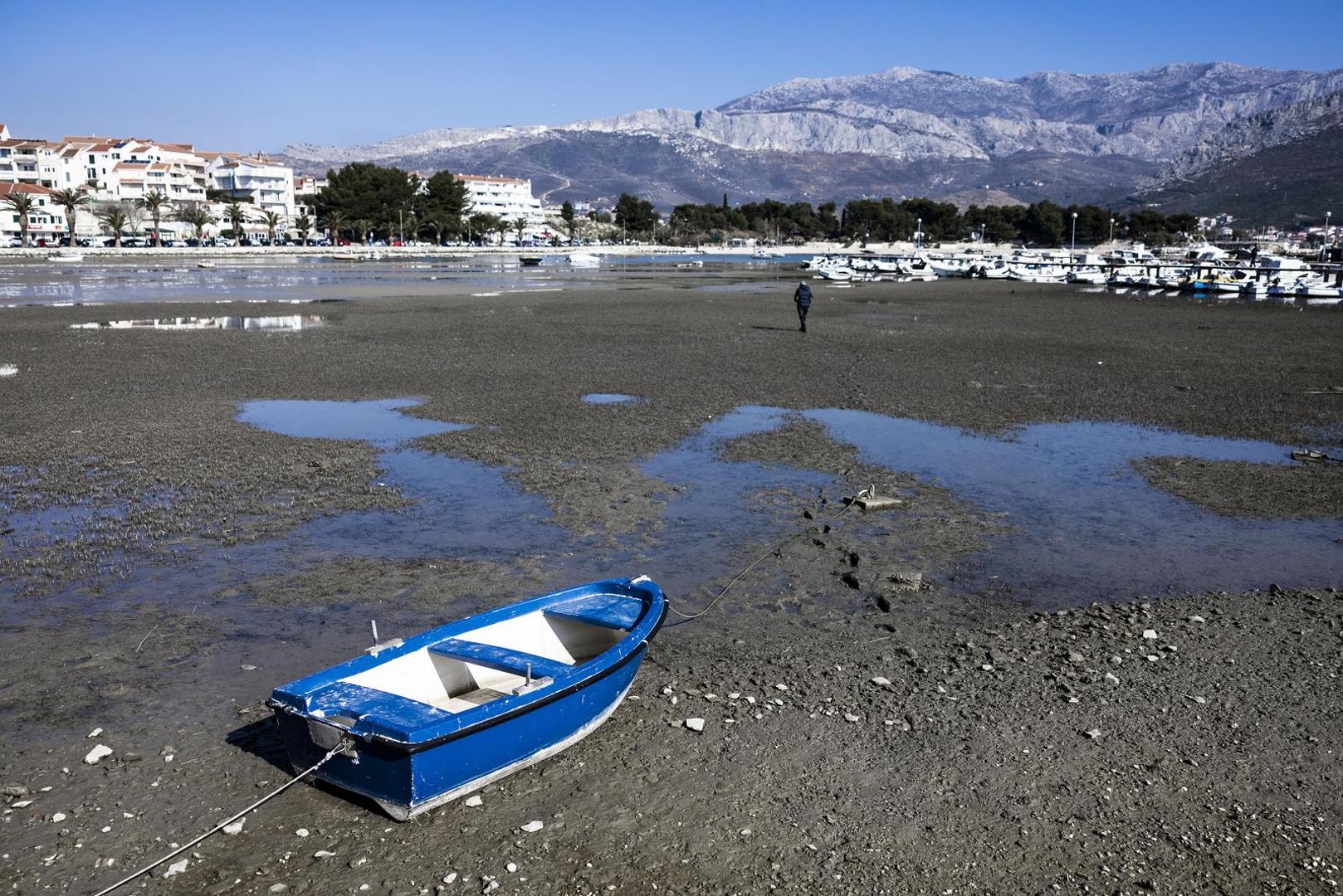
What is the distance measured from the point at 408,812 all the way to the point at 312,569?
17.8ft

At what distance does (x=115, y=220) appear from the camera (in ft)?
433

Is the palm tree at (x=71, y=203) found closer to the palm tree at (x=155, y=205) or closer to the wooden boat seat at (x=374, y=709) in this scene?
the palm tree at (x=155, y=205)

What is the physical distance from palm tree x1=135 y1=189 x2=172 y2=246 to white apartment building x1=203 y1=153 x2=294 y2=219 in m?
21.1

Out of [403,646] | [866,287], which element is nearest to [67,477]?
[403,646]

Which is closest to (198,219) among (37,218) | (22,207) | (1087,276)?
(37,218)

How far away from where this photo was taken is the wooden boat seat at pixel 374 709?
6191 mm

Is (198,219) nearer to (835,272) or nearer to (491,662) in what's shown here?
(835,272)

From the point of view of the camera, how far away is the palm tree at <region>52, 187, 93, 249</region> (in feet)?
449

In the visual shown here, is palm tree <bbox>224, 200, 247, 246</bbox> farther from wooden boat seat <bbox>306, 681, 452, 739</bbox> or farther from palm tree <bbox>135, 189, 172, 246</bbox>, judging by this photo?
wooden boat seat <bbox>306, 681, 452, 739</bbox>

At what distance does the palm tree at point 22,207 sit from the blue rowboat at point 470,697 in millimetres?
148136

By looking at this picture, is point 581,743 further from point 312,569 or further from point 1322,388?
point 1322,388

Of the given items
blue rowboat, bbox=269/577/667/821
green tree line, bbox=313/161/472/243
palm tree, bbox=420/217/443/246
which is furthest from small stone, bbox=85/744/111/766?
palm tree, bbox=420/217/443/246

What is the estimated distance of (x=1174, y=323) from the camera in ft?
149

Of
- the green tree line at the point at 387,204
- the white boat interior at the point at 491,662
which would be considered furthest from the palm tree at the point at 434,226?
the white boat interior at the point at 491,662
